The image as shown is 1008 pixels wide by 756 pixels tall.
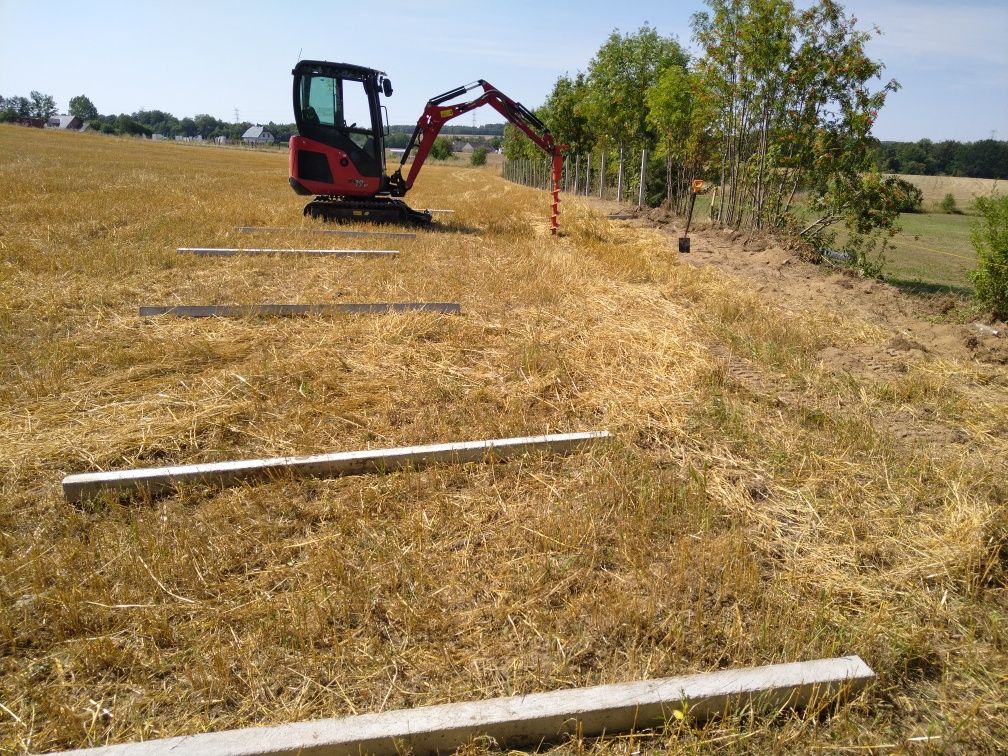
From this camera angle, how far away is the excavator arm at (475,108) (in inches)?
498

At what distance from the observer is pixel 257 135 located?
12775cm

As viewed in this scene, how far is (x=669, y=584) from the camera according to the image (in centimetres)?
280

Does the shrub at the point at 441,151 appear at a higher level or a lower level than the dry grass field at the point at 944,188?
higher

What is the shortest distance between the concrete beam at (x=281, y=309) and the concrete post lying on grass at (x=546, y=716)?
15.9 ft

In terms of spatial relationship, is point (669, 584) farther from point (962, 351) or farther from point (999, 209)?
point (999, 209)

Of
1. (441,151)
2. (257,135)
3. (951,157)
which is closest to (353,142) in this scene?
(951,157)

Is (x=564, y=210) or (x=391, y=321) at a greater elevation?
(x=564, y=210)

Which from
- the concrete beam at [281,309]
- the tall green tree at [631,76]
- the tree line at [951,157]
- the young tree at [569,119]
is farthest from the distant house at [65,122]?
the concrete beam at [281,309]

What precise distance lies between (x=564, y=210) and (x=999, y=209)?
12.9m

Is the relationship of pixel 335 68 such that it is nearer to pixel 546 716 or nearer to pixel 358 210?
pixel 358 210

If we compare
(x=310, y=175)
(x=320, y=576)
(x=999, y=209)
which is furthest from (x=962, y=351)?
(x=310, y=175)

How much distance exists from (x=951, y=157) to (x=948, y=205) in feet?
44.6

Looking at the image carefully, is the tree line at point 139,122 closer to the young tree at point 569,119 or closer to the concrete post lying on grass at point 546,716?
the young tree at point 569,119

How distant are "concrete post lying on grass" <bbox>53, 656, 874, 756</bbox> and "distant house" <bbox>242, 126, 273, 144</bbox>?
13542 cm
